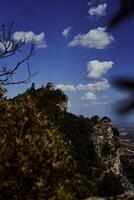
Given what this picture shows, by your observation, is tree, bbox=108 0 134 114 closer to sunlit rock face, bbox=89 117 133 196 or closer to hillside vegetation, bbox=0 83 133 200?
hillside vegetation, bbox=0 83 133 200

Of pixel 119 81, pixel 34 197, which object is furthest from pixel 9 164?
pixel 119 81

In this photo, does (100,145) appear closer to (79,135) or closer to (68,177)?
(79,135)

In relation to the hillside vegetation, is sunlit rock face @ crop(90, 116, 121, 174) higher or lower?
higher

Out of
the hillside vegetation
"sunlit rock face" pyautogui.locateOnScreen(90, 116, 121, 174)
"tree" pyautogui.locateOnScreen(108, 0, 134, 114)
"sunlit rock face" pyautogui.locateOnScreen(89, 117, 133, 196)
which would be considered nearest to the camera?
"tree" pyautogui.locateOnScreen(108, 0, 134, 114)

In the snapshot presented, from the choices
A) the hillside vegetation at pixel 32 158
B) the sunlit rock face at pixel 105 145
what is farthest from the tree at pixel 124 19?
the sunlit rock face at pixel 105 145

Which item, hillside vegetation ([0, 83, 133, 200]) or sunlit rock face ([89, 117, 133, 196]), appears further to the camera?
sunlit rock face ([89, 117, 133, 196])

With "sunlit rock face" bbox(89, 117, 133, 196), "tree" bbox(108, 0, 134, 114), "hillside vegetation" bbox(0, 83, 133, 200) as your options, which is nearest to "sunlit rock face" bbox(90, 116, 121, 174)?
"sunlit rock face" bbox(89, 117, 133, 196)

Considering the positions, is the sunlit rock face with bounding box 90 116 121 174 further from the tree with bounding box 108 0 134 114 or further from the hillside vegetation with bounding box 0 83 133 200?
the tree with bounding box 108 0 134 114

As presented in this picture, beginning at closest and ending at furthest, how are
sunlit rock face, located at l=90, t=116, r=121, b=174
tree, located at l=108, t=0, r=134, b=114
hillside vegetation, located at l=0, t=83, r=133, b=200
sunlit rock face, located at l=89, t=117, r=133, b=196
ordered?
tree, located at l=108, t=0, r=134, b=114, hillside vegetation, located at l=0, t=83, r=133, b=200, sunlit rock face, located at l=89, t=117, r=133, b=196, sunlit rock face, located at l=90, t=116, r=121, b=174

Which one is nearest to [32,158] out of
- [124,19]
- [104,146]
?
[124,19]

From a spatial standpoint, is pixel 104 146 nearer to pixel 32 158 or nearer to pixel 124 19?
pixel 32 158

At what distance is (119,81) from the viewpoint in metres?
2.95

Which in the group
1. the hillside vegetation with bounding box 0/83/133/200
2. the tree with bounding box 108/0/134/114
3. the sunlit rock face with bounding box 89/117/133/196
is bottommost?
the tree with bounding box 108/0/134/114

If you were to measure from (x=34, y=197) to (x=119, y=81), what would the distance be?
52.9ft
